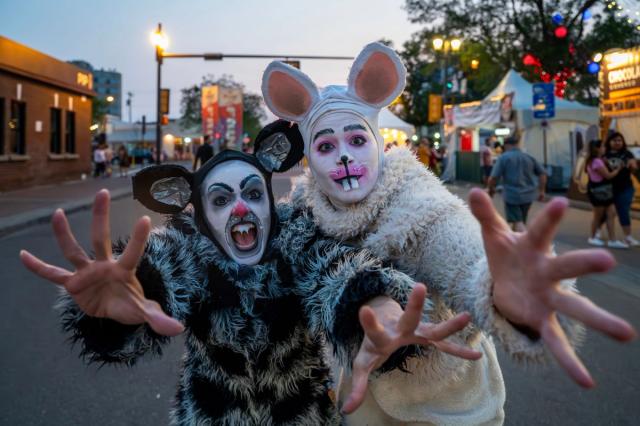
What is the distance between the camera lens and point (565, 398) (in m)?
3.53

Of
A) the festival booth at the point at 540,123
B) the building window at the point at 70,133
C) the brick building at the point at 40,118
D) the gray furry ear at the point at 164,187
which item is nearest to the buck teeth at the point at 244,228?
the gray furry ear at the point at 164,187

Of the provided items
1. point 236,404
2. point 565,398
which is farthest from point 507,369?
point 236,404

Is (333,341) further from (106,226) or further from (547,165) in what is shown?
(547,165)

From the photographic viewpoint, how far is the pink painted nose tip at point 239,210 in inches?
73.6

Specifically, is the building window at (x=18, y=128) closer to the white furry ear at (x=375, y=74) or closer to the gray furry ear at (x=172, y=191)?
the gray furry ear at (x=172, y=191)

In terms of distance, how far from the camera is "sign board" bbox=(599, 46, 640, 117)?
12.9 meters

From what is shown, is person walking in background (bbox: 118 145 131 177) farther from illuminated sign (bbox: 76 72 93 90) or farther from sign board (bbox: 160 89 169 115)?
sign board (bbox: 160 89 169 115)

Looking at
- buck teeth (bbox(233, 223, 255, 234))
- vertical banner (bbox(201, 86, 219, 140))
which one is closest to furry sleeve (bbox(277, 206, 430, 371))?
buck teeth (bbox(233, 223, 255, 234))

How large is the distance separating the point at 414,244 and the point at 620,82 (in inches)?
545

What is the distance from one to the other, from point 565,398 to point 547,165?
15.8 meters

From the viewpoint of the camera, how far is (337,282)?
1.73 meters

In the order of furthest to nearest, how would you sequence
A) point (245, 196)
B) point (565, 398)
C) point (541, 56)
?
point (541, 56) < point (565, 398) < point (245, 196)

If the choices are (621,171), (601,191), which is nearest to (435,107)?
(621,171)

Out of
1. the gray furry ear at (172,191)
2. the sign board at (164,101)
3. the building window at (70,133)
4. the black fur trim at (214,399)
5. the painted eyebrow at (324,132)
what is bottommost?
the black fur trim at (214,399)
